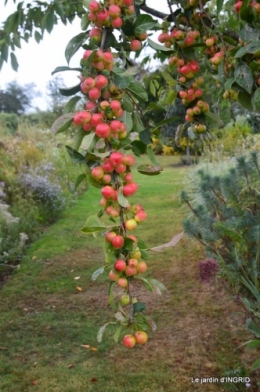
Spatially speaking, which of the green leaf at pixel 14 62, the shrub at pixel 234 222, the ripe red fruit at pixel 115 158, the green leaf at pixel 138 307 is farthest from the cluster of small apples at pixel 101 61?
the shrub at pixel 234 222

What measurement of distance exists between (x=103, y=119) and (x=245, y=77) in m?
0.36

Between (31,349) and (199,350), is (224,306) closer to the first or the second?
(199,350)

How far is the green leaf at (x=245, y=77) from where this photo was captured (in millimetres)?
850

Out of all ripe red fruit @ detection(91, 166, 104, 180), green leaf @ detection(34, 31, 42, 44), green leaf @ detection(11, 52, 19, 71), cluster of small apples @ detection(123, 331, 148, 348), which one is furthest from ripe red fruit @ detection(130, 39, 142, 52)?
green leaf @ detection(34, 31, 42, 44)

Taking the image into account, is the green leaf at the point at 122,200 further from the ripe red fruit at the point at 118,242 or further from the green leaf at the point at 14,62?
the green leaf at the point at 14,62

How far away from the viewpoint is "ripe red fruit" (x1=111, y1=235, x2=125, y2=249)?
661mm

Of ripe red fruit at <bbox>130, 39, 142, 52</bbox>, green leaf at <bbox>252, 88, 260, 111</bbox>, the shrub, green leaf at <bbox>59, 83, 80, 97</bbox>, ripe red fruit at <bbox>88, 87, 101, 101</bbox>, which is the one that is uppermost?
ripe red fruit at <bbox>130, 39, 142, 52</bbox>

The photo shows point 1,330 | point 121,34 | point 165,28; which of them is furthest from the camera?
point 1,330

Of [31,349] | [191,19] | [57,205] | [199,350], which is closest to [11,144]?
[57,205]

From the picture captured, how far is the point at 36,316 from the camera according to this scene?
314 centimetres

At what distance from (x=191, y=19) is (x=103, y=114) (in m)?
0.66

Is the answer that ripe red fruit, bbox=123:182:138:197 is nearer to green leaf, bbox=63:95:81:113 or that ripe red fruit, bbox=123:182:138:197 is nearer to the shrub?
green leaf, bbox=63:95:81:113

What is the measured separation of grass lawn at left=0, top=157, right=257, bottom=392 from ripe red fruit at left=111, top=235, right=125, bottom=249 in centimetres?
114

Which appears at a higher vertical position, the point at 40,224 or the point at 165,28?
the point at 165,28
